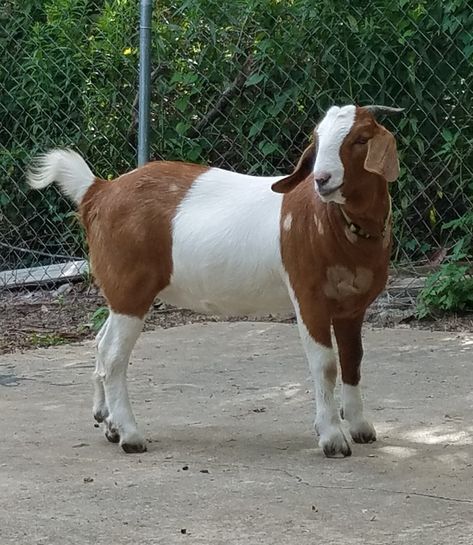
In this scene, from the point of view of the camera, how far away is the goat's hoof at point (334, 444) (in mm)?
4758

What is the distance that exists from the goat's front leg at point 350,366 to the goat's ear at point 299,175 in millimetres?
601

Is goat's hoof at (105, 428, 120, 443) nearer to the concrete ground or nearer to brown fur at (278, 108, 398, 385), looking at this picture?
the concrete ground

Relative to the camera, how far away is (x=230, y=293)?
5.04m

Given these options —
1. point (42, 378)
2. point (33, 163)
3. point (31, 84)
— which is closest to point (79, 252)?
point (33, 163)

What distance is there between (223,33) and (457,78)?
1567 mm

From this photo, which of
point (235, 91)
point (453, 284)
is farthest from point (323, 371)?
point (235, 91)

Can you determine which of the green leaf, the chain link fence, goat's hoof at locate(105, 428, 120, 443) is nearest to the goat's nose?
goat's hoof at locate(105, 428, 120, 443)

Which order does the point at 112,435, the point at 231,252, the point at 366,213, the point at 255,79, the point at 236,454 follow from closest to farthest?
the point at 366,213 < the point at 236,454 < the point at 231,252 < the point at 112,435 < the point at 255,79

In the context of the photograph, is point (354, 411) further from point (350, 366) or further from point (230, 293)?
point (230, 293)

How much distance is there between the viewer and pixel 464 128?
7.49 meters

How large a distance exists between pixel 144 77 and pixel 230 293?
9.18 feet

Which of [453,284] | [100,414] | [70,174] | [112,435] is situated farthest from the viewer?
[453,284]

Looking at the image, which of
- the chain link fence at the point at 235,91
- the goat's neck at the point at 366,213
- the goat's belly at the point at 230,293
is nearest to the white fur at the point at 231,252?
the goat's belly at the point at 230,293

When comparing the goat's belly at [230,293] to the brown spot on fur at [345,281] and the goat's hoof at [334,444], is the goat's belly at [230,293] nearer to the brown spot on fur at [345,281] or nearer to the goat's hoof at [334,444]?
the brown spot on fur at [345,281]
